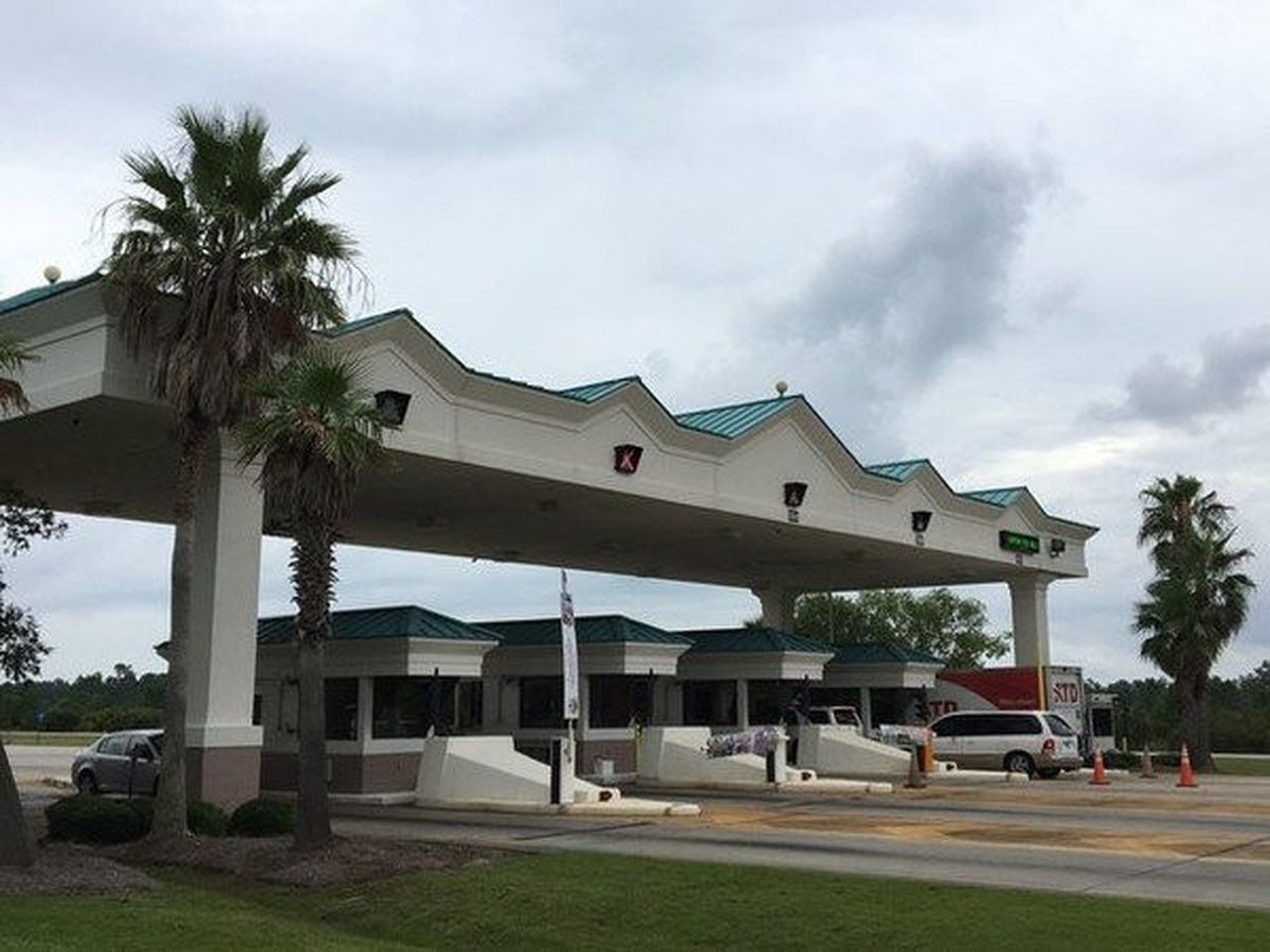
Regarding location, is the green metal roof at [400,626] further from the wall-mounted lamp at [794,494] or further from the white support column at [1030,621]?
the white support column at [1030,621]

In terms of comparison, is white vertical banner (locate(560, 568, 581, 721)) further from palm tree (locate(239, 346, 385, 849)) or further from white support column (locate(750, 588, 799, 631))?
white support column (locate(750, 588, 799, 631))

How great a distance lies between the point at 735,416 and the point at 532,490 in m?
7.10

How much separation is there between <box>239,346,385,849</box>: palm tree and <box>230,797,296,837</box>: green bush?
208 centimetres

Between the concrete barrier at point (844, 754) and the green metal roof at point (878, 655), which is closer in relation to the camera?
the concrete barrier at point (844, 754)

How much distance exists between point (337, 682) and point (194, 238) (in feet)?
40.8

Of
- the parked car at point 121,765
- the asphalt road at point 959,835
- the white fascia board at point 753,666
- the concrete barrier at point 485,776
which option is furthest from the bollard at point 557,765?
the white fascia board at point 753,666

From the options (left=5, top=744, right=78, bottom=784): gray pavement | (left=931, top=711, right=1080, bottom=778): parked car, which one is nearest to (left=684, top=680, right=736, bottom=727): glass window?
(left=931, top=711, right=1080, bottom=778): parked car

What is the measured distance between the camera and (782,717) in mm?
41750

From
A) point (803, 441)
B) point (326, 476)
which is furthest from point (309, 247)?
point (803, 441)

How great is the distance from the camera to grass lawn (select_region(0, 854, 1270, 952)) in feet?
41.4

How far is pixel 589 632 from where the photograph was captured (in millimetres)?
36281

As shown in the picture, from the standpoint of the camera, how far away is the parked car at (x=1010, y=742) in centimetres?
3844

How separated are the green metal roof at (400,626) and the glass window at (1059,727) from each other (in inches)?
692

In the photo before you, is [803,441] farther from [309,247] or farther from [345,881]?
[345,881]
